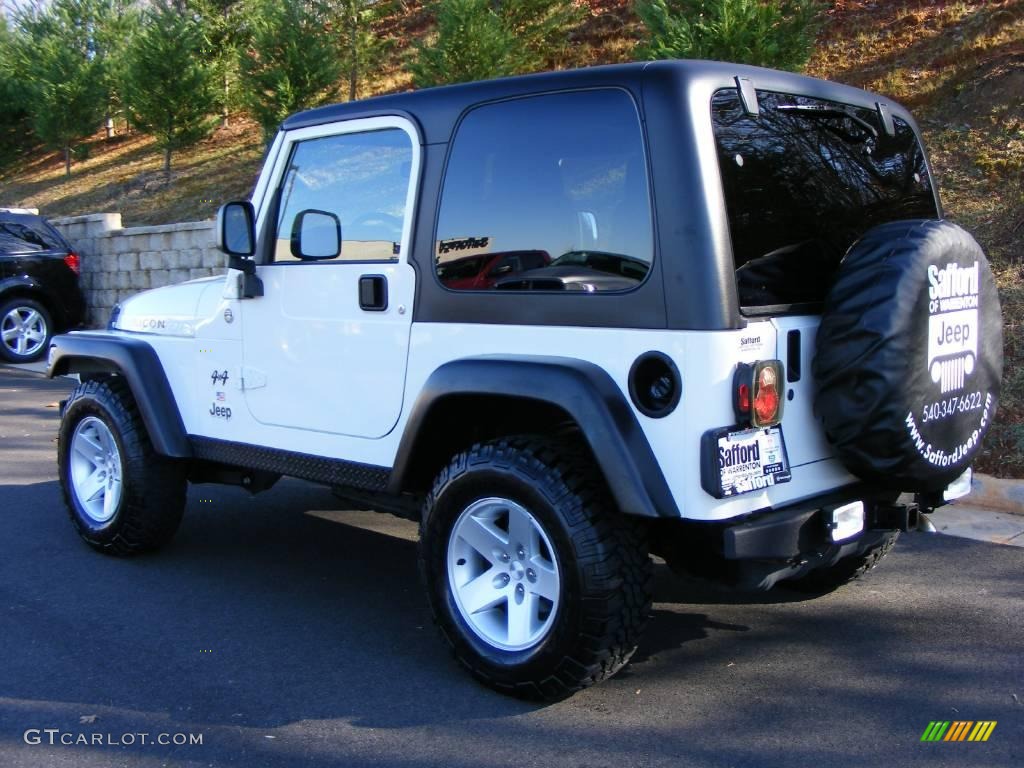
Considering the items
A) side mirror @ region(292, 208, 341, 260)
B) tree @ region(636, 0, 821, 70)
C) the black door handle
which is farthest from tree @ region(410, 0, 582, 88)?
the black door handle

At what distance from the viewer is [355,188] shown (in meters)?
4.13

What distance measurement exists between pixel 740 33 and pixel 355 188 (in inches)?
288

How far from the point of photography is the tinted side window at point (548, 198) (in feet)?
10.7

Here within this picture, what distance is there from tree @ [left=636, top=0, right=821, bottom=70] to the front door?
6.79 m

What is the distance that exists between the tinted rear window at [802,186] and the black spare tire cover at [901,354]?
22 centimetres

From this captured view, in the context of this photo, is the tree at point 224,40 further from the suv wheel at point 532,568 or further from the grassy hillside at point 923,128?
the suv wheel at point 532,568

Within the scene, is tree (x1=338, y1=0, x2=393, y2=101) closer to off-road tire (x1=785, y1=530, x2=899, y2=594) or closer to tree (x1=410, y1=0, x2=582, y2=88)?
tree (x1=410, y1=0, x2=582, y2=88)

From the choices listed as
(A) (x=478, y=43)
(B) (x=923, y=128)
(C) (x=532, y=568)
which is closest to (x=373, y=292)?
(C) (x=532, y=568)

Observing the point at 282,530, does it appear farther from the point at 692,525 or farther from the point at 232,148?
the point at 232,148

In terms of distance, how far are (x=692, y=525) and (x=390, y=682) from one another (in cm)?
129

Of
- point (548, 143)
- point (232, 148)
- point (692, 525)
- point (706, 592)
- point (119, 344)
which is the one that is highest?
point (232, 148)

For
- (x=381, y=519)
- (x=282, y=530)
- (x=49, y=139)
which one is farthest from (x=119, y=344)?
(x=49, y=139)

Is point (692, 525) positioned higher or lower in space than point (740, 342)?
lower

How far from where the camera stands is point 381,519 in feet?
19.6
